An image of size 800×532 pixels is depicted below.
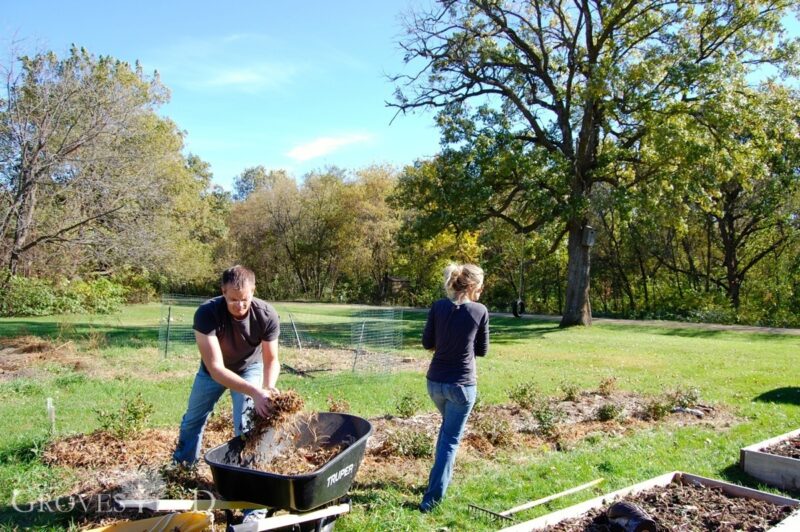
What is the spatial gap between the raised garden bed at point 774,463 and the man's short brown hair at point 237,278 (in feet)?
14.1

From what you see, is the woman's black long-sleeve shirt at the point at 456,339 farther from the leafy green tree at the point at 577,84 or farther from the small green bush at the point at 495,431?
the leafy green tree at the point at 577,84

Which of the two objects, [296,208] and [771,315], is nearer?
[771,315]

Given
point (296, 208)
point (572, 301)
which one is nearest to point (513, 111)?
point (572, 301)

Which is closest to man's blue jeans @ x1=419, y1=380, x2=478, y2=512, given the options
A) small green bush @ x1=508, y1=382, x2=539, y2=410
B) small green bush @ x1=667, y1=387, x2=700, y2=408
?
small green bush @ x1=508, y1=382, x2=539, y2=410

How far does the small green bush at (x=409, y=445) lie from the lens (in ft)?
17.2

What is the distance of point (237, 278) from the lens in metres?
3.65

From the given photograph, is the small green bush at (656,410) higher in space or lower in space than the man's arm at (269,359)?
lower

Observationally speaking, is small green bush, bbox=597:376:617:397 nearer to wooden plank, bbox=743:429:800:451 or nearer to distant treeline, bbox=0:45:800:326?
wooden plank, bbox=743:429:800:451

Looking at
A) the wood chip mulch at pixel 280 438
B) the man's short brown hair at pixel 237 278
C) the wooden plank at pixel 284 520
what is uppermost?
the man's short brown hair at pixel 237 278

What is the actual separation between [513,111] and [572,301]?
266 inches

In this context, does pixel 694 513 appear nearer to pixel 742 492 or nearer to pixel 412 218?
pixel 742 492

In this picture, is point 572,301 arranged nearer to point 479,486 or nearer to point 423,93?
point 423,93

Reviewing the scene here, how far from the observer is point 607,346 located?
14.9 metres

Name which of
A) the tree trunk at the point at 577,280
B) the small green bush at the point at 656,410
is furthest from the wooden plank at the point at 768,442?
the tree trunk at the point at 577,280
